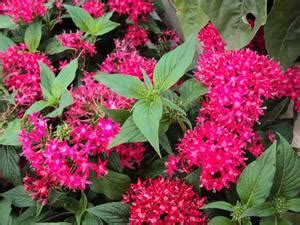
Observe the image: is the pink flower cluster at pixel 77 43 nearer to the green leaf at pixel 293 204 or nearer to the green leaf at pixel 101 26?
the green leaf at pixel 101 26

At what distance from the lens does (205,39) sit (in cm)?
145

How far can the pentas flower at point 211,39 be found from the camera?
142 cm

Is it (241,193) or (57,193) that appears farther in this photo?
(57,193)

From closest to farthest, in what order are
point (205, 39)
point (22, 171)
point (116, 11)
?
point (22, 171), point (205, 39), point (116, 11)

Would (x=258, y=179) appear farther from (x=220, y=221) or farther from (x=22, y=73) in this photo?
(x=22, y=73)

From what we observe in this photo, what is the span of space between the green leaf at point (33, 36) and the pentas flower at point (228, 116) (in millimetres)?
561

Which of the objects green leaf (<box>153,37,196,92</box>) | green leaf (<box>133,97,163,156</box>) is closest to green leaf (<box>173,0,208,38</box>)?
green leaf (<box>153,37,196,92</box>)

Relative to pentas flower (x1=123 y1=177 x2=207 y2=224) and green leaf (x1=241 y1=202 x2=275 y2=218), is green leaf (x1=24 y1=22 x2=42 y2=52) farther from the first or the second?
green leaf (x1=241 y1=202 x2=275 y2=218)

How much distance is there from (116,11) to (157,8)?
239 mm

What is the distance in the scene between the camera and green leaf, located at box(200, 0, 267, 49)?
4.46ft

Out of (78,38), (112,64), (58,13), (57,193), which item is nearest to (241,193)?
(57,193)

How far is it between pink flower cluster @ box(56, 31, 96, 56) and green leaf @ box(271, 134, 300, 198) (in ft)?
2.13

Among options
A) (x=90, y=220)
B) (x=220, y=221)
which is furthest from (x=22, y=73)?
(x=220, y=221)

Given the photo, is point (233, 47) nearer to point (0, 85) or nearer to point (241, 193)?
point (241, 193)
